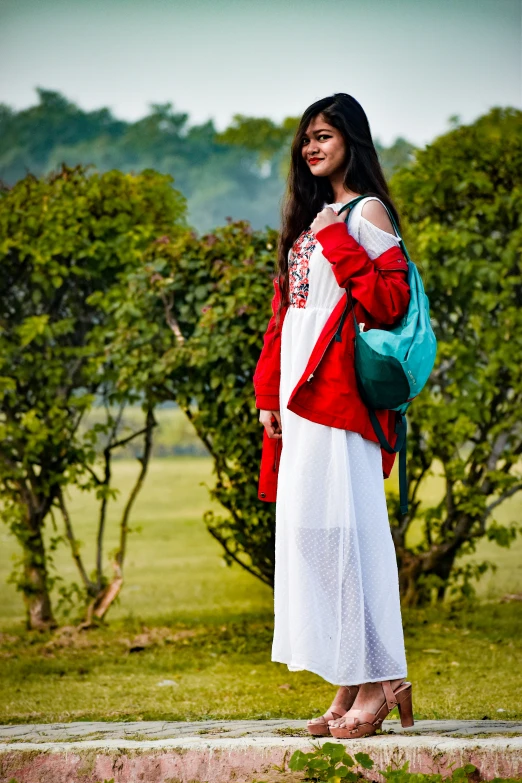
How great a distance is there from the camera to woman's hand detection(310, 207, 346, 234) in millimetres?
2566

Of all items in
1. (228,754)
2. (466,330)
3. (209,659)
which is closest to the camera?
(228,754)

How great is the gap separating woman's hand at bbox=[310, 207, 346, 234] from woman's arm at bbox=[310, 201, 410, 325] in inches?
0.5

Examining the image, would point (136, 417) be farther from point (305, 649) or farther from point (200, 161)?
point (200, 161)

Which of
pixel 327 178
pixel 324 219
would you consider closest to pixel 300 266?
pixel 324 219

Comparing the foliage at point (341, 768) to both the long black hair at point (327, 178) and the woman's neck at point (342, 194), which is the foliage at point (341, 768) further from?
the woman's neck at point (342, 194)

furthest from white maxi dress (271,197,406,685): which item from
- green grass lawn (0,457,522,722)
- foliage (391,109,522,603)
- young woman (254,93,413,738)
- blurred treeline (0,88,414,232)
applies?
blurred treeline (0,88,414,232)

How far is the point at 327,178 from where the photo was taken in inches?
111

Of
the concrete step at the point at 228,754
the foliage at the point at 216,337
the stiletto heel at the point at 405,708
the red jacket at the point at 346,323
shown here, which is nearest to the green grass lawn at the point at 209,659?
the foliage at the point at 216,337

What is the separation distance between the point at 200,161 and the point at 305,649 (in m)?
22.6

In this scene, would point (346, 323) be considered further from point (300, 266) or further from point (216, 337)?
point (216, 337)

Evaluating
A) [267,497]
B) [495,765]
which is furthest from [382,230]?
[495,765]

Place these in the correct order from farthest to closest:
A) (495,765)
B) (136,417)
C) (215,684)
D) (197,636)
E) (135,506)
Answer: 1. (135,506)
2. (136,417)
3. (197,636)
4. (215,684)
5. (495,765)

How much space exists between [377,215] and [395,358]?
411mm

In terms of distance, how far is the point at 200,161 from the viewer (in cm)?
2416
